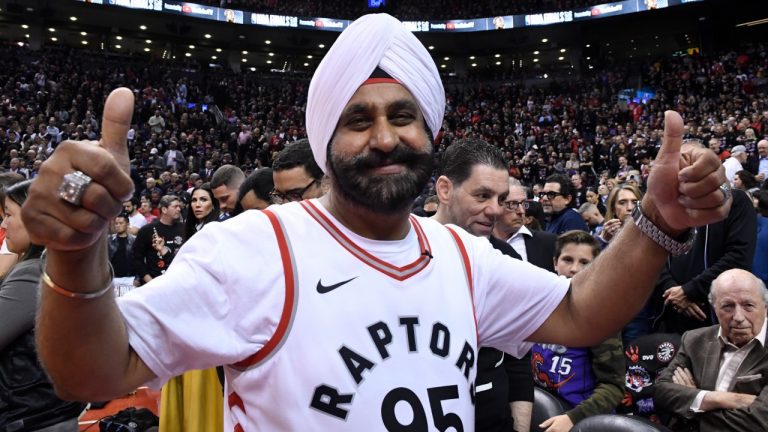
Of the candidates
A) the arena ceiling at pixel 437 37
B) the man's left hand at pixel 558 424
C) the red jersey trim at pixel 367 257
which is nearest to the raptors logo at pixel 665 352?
the man's left hand at pixel 558 424

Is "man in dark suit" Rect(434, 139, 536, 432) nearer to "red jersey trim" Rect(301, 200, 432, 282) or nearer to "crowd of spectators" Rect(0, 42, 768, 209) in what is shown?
"red jersey trim" Rect(301, 200, 432, 282)

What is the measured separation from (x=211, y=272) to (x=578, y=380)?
2533 millimetres

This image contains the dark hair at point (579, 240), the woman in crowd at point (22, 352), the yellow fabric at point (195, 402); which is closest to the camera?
the woman in crowd at point (22, 352)

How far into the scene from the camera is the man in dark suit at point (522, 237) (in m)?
4.24

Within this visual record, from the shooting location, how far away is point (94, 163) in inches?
41.3

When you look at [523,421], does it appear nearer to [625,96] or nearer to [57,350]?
[57,350]

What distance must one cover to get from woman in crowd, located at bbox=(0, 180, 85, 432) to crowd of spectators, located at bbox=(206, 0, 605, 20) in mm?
31304

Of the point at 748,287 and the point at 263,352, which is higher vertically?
the point at 263,352

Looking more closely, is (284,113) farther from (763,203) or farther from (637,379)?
(637,379)

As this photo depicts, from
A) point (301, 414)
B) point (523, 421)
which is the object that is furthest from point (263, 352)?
point (523, 421)

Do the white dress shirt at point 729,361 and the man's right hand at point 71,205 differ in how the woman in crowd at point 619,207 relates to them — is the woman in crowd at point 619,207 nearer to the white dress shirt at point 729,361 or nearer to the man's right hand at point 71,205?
the white dress shirt at point 729,361

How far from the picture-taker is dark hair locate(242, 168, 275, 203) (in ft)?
12.6

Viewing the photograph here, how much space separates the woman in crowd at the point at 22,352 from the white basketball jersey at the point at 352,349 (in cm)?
159

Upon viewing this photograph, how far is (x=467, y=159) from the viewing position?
10.8 ft
